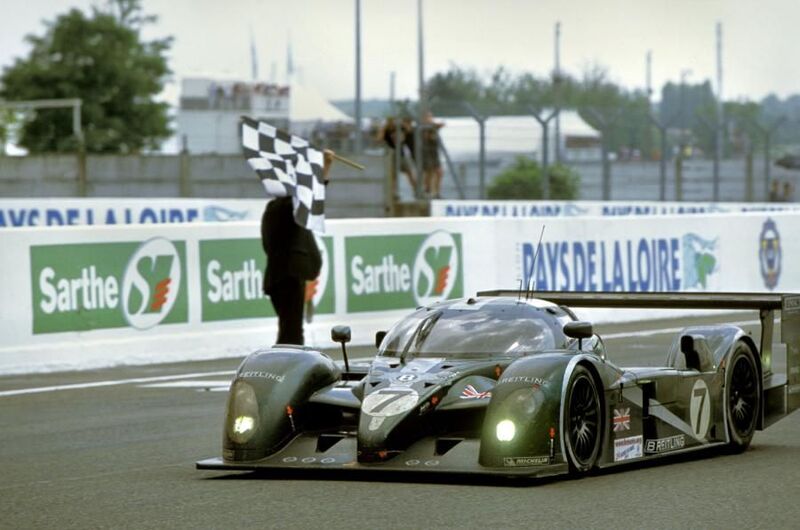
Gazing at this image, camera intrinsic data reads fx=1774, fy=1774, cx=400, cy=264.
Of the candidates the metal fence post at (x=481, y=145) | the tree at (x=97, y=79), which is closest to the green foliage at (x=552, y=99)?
the metal fence post at (x=481, y=145)

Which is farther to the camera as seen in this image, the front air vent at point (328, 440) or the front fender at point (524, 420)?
the front air vent at point (328, 440)

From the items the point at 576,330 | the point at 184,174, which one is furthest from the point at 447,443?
the point at 184,174

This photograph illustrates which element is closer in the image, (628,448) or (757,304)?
(628,448)

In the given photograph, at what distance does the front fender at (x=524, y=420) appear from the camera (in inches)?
343

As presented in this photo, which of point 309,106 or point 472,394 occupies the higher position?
point 309,106

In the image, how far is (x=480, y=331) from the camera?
32.0 ft

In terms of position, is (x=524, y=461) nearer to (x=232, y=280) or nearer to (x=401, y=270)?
(x=232, y=280)

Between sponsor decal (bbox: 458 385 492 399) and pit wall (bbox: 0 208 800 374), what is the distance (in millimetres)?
8713

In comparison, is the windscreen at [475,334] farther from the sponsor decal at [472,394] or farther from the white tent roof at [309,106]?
the white tent roof at [309,106]

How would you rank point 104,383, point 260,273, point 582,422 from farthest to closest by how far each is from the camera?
point 260,273, point 104,383, point 582,422

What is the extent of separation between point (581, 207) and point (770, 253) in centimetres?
1225

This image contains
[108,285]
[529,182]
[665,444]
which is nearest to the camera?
[665,444]

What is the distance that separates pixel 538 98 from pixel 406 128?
27.0 m

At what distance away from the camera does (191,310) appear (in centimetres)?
1850
